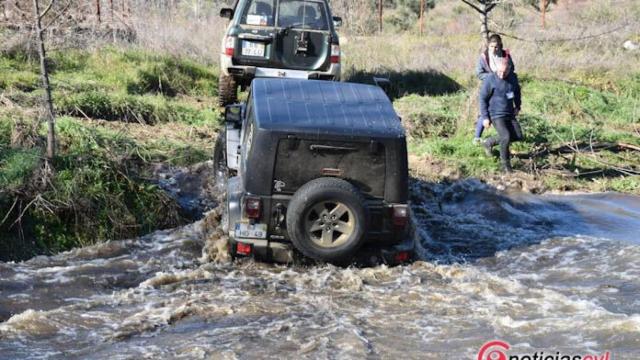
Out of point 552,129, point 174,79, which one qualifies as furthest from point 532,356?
point 174,79

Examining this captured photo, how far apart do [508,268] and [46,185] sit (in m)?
4.75

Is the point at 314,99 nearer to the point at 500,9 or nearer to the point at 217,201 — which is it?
the point at 217,201

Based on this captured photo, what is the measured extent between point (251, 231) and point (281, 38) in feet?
20.5

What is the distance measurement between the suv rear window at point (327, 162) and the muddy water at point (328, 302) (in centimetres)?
85

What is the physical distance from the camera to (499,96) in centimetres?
1063

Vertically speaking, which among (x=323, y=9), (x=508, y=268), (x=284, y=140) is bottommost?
(x=508, y=268)

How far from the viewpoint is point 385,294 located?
6.39 metres

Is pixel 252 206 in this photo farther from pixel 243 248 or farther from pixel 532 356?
pixel 532 356

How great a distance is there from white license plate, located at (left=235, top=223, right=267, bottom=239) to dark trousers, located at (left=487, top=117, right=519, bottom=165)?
5.24 meters

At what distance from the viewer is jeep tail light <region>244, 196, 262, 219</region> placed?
6.50 m

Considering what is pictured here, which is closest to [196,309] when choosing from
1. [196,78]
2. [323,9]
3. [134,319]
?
[134,319]

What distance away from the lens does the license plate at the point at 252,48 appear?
39.6ft

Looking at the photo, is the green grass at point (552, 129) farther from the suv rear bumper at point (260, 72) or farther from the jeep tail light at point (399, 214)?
the jeep tail light at point (399, 214)

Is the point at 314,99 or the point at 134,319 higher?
the point at 314,99
